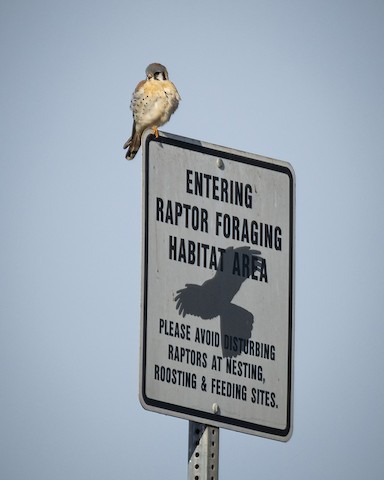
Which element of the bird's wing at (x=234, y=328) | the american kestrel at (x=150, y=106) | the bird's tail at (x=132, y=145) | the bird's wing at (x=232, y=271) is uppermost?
the american kestrel at (x=150, y=106)

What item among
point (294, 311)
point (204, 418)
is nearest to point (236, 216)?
point (294, 311)

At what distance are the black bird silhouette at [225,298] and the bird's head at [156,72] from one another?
3683 millimetres

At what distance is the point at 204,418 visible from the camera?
110 inches

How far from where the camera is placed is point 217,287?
2893 mm

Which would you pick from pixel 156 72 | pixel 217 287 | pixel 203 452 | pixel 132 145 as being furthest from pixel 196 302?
pixel 156 72

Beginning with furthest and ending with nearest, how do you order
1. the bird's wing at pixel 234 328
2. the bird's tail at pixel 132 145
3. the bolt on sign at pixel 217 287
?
the bird's tail at pixel 132 145 < the bird's wing at pixel 234 328 < the bolt on sign at pixel 217 287

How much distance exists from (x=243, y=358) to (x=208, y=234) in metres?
0.41

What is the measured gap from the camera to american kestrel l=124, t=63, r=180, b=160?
6.13 meters

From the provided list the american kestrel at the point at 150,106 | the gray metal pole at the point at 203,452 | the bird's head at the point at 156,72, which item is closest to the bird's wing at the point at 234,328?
the gray metal pole at the point at 203,452

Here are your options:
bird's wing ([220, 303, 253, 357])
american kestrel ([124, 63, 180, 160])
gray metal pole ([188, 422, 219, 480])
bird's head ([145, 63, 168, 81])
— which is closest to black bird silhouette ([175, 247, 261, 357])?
bird's wing ([220, 303, 253, 357])

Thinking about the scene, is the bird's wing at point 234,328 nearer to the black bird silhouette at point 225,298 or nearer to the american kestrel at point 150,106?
the black bird silhouette at point 225,298

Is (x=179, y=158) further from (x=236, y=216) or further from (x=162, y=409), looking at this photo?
(x=162, y=409)

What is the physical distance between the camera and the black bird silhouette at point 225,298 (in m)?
2.80

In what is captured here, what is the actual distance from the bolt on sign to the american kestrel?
3.00m
